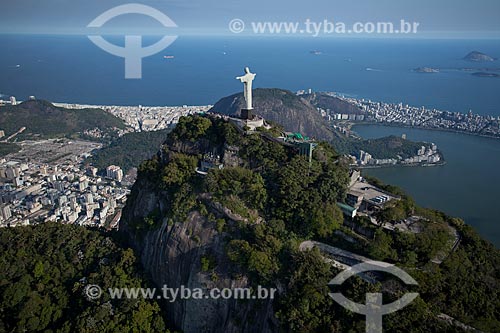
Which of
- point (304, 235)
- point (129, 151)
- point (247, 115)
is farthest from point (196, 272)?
point (129, 151)

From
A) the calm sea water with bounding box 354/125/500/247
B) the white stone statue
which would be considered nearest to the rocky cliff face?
the white stone statue

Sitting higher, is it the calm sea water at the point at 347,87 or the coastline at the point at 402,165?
the calm sea water at the point at 347,87

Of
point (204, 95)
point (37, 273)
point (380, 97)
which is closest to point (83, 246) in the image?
point (37, 273)

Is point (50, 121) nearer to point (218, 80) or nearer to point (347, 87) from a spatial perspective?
point (218, 80)

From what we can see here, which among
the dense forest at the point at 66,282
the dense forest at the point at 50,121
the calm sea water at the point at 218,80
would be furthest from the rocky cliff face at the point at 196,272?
the calm sea water at the point at 218,80

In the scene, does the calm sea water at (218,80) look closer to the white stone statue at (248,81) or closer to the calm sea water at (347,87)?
the calm sea water at (347,87)

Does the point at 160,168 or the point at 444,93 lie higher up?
the point at 444,93

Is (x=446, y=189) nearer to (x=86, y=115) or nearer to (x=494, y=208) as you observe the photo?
(x=494, y=208)
